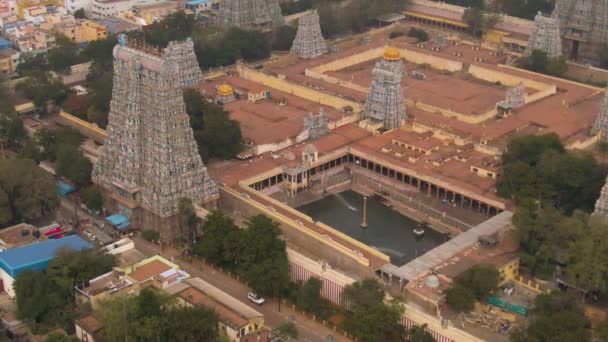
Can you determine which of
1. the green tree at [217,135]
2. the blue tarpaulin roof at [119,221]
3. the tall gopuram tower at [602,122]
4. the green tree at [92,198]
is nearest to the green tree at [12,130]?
the green tree at [92,198]

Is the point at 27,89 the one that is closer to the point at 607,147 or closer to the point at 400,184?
the point at 400,184

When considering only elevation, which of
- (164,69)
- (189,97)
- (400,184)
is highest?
(164,69)

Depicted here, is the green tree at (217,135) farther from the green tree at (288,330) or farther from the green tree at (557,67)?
the green tree at (557,67)

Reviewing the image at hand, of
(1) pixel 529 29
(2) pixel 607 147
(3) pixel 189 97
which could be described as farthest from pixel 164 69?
(1) pixel 529 29

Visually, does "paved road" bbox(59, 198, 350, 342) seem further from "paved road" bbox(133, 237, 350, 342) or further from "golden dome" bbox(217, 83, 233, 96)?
"golden dome" bbox(217, 83, 233, 96)

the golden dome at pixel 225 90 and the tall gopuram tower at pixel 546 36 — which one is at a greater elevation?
the tall gopuram tower at pixel 546 36

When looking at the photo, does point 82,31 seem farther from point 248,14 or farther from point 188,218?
point 188,218

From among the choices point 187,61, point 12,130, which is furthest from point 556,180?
point 12,130
